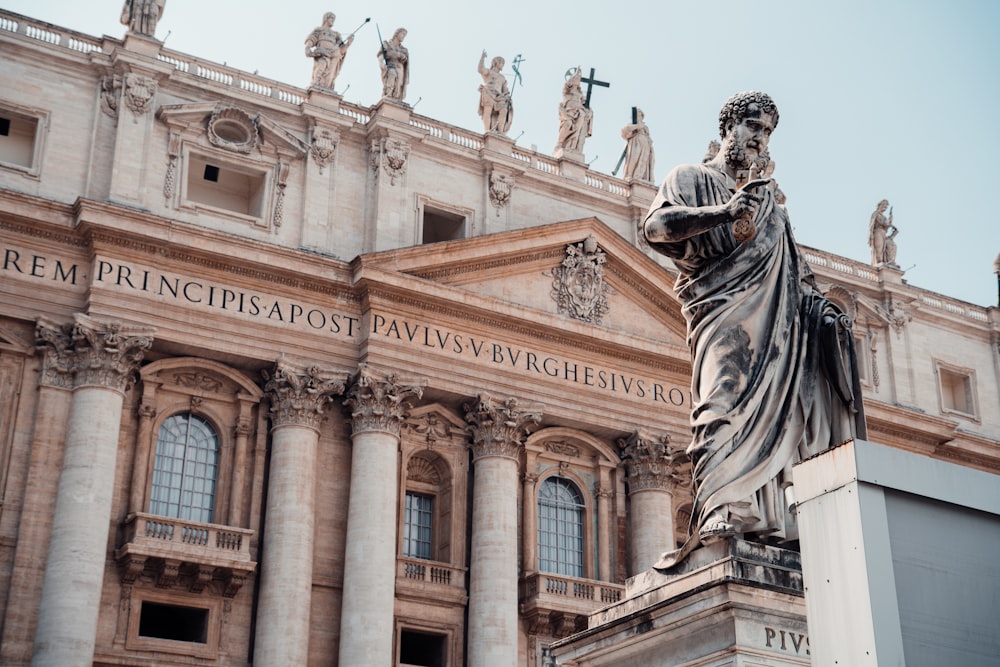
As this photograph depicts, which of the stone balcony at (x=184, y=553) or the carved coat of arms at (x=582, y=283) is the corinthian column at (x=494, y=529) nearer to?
the carved coat of arms at (x=582, y=283)

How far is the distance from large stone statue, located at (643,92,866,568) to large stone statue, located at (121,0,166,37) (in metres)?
22.5

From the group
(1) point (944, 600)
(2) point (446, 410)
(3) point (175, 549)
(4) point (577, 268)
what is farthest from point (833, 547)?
(4) point (577, 268)

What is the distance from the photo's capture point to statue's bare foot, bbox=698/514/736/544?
21.5 ft

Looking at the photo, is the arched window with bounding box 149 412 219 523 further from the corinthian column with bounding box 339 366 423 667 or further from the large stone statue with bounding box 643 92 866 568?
the large stone statue with bounding box 643 92 866 568

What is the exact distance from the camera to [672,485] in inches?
1215

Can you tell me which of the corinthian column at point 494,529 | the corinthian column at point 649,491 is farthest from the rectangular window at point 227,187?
the corinthian column at point 649,491

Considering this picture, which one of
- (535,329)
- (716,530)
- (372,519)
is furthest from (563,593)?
(716,530)

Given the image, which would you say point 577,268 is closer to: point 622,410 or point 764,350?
point 622,410

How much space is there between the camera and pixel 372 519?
26078mm

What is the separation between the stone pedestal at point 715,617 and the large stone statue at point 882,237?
3306cm

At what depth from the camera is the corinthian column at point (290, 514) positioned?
81.6 feet

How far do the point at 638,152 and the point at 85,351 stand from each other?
15158 millimetres

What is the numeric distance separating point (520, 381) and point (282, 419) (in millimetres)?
5386

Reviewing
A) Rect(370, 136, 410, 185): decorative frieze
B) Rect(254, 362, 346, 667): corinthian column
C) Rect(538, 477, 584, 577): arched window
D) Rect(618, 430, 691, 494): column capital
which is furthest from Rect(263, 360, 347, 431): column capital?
Rect(618, 430, 691, 494): column capital
